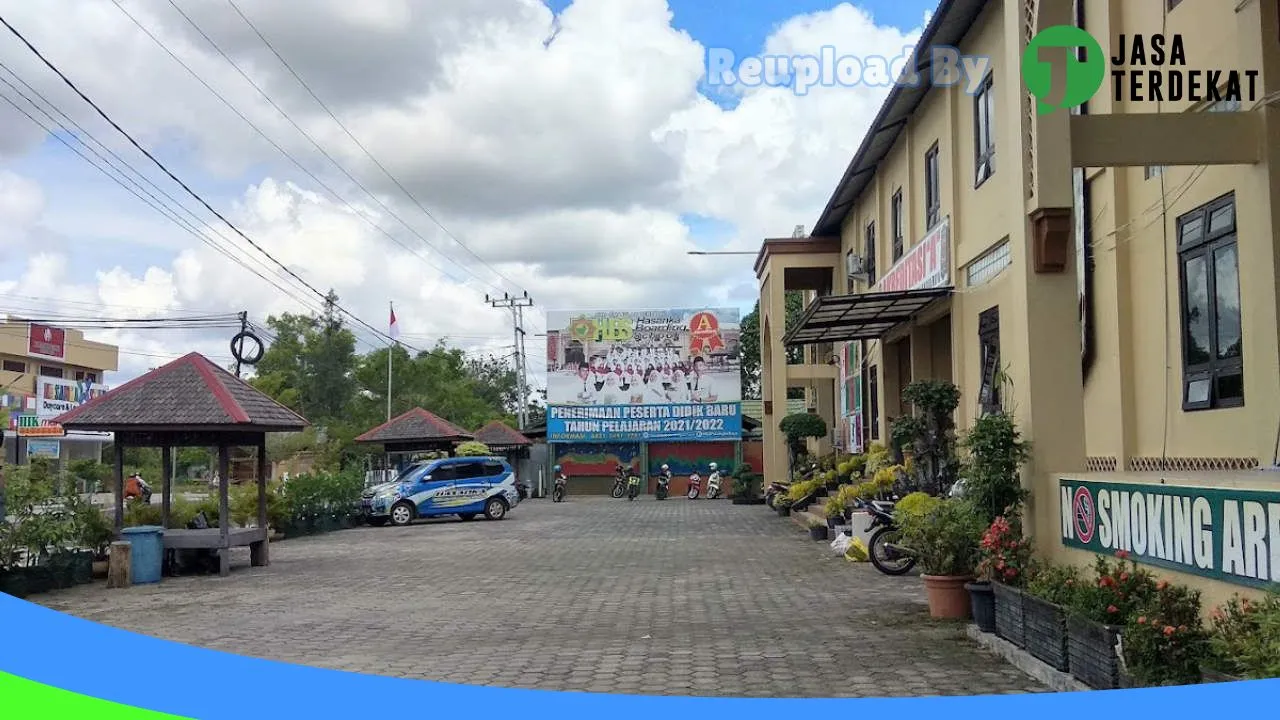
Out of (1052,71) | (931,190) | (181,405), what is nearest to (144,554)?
(181,405)

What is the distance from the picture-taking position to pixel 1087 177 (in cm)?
1176

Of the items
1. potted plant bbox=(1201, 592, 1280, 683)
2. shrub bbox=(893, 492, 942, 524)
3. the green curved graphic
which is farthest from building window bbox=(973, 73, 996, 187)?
the green curved graphic

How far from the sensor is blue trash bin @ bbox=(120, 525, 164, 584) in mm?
14242

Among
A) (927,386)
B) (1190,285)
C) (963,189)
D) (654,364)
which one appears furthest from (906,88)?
(654,364)

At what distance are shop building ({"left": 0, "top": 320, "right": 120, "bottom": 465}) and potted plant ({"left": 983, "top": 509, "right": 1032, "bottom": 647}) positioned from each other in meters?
38.3

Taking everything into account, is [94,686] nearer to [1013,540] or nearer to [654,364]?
[1013,540]

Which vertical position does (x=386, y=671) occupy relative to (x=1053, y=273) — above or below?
below

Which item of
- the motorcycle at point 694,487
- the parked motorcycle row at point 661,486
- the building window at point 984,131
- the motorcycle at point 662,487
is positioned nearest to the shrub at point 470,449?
the parked motorcycle row at point 661,486

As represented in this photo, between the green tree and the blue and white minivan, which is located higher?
the green tree

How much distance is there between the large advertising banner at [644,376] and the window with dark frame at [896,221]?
20.0 meters

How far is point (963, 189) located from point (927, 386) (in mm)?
3862

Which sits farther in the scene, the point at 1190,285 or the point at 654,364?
the point at 654,364

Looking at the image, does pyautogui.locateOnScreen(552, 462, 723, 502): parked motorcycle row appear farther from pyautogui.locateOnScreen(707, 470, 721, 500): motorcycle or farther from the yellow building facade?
the yellow building facade

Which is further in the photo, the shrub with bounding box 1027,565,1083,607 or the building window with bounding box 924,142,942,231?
the building window with bounding box 924,142,942,231
